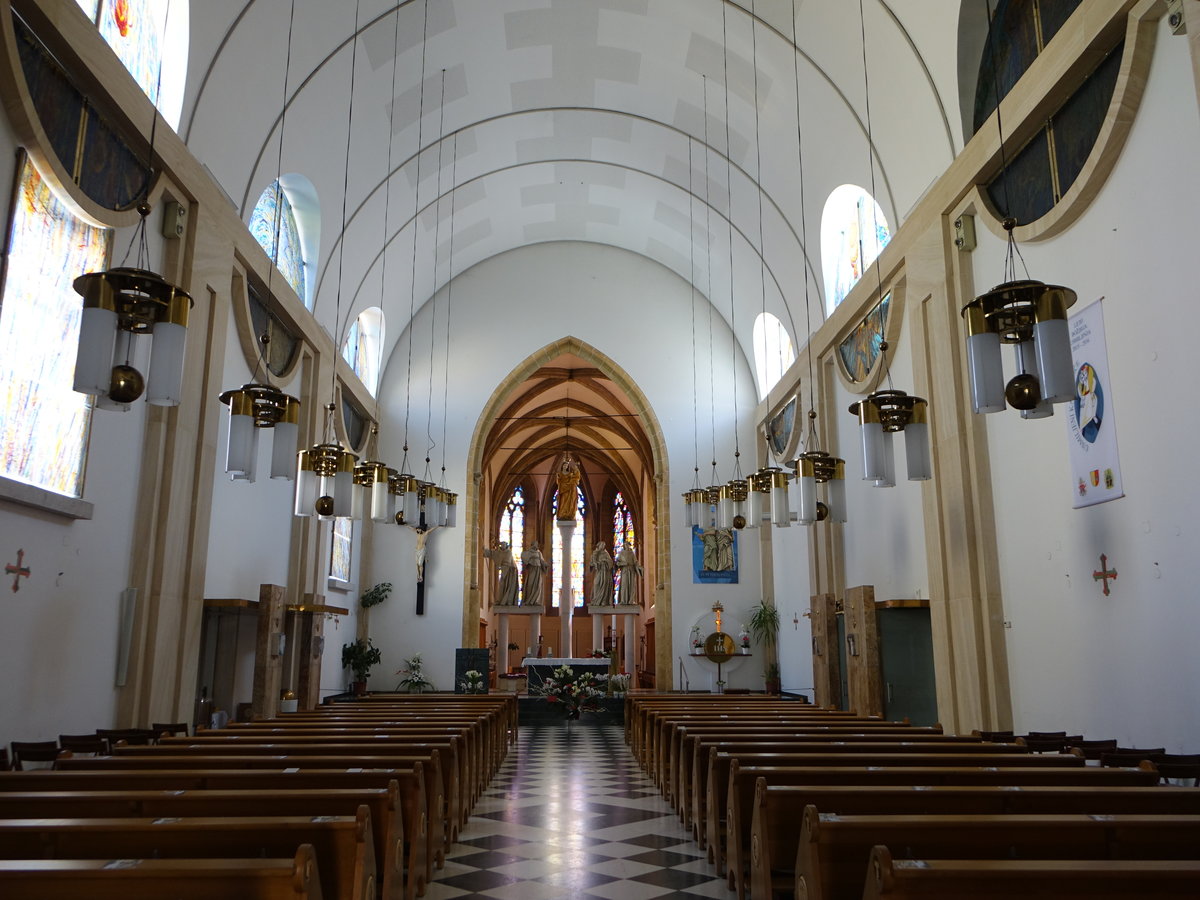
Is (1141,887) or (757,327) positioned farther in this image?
(757,327)

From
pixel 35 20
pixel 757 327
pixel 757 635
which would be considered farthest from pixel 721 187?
pixel 35 20

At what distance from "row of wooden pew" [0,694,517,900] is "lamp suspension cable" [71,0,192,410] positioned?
1.93m

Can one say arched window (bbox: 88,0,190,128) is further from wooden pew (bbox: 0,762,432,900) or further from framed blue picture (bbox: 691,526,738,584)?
framed blue picture (bbox: 691,526,738,584)

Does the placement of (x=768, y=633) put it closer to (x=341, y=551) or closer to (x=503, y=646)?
(x=341, y=551)

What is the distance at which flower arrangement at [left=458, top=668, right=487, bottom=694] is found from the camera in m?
16.8

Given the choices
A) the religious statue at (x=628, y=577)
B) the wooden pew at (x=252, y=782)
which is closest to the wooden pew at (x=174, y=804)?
the wooden pew at (x=252, y=782)

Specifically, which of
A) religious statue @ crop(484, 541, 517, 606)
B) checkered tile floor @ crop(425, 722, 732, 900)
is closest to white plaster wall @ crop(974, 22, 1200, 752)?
checkered tile floor @ crop(425, 722, 732, 900)

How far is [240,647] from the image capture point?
11.5 meters

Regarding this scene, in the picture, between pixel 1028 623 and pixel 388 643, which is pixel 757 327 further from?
pixel 1028 623

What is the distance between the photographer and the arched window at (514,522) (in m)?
33.4

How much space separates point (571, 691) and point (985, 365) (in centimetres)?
1108

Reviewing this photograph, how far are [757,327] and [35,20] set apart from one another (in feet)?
47.4

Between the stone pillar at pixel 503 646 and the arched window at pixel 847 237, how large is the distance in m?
18.4

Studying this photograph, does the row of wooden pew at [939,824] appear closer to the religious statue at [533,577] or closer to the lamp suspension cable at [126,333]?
the lamp suspension cable at [126,333]
